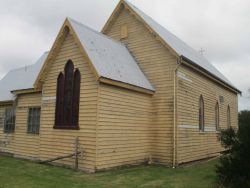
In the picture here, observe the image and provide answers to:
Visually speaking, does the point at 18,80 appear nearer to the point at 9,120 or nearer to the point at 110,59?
the point at 9,120

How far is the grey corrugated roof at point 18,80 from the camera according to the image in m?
19.3

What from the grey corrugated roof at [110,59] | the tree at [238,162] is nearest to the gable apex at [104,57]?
the grey corrugated roof at [110,59]

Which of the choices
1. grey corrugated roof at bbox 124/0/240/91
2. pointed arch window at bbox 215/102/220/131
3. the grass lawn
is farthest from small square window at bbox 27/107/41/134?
pointed arch window at bbox 215/102/220/131

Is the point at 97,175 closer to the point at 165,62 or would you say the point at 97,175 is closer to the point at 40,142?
the point at 40,142

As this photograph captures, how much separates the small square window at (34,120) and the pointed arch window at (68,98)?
8.57 feet

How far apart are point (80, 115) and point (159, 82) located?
5024 mm

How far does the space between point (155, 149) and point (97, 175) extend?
484cm

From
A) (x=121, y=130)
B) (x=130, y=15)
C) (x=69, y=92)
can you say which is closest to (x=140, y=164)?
(x=121, y=130)

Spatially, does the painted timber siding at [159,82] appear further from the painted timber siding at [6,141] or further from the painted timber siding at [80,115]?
the painted timber siding at [6,141]

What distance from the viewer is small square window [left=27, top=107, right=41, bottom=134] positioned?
17.0 meters

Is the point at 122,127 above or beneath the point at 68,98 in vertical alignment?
beneath

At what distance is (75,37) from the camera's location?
13883mm

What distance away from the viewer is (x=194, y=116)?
57.9 feet

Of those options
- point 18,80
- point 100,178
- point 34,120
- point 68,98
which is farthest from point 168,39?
point 18,80
